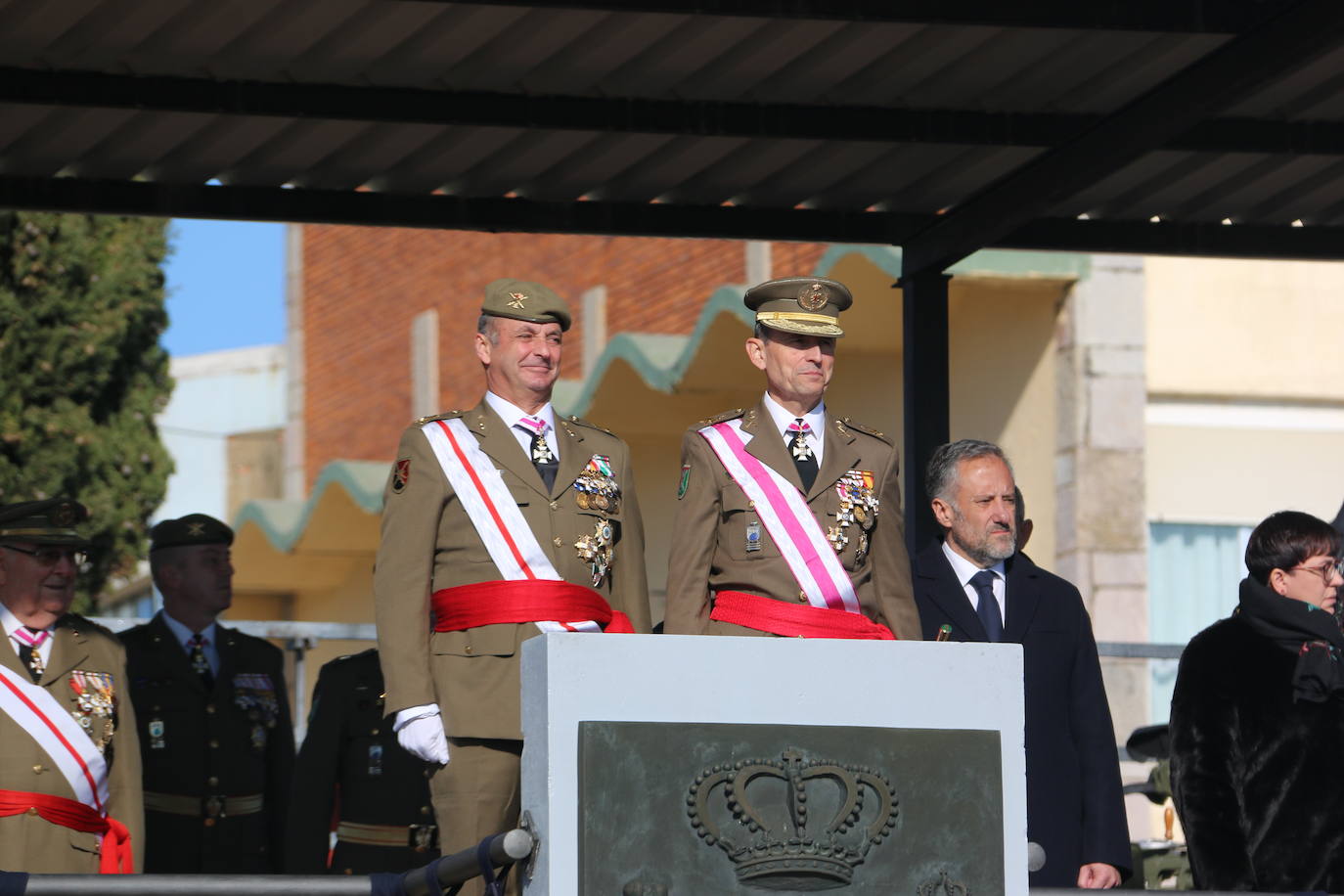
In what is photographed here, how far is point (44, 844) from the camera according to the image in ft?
21.3

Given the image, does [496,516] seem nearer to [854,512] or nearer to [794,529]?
[794,529]

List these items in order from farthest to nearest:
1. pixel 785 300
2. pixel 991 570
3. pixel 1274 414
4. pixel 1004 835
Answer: pixel 1274 414 → pixel 991 570 → pixel 785 300 → pixel 1004 835

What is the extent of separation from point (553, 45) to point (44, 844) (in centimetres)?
288

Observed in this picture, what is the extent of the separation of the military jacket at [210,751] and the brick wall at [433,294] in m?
9.01

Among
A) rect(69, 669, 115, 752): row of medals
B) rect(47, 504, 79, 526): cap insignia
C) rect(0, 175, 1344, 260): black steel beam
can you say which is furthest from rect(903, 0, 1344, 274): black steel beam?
rect(69, 669, 115, 752): row of medals

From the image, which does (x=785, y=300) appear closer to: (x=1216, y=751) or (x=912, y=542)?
(x=1216, y=751)

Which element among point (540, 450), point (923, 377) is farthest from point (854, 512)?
point (923, 377)

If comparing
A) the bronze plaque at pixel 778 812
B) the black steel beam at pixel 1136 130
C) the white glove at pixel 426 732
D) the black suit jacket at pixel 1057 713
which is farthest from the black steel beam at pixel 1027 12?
the bronze plaque at pixel 778 812

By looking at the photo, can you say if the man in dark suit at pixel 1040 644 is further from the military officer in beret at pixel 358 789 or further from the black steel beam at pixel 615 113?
the military officer in beret at pixel 358 789

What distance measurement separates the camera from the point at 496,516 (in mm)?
5711

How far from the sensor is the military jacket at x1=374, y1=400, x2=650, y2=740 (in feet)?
18.2

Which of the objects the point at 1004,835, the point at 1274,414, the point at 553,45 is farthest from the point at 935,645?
the point at 1274,414

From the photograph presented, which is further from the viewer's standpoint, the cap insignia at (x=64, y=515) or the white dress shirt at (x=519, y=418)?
the cap insignia at (x=64, y=515)

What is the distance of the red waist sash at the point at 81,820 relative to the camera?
21.2ft
